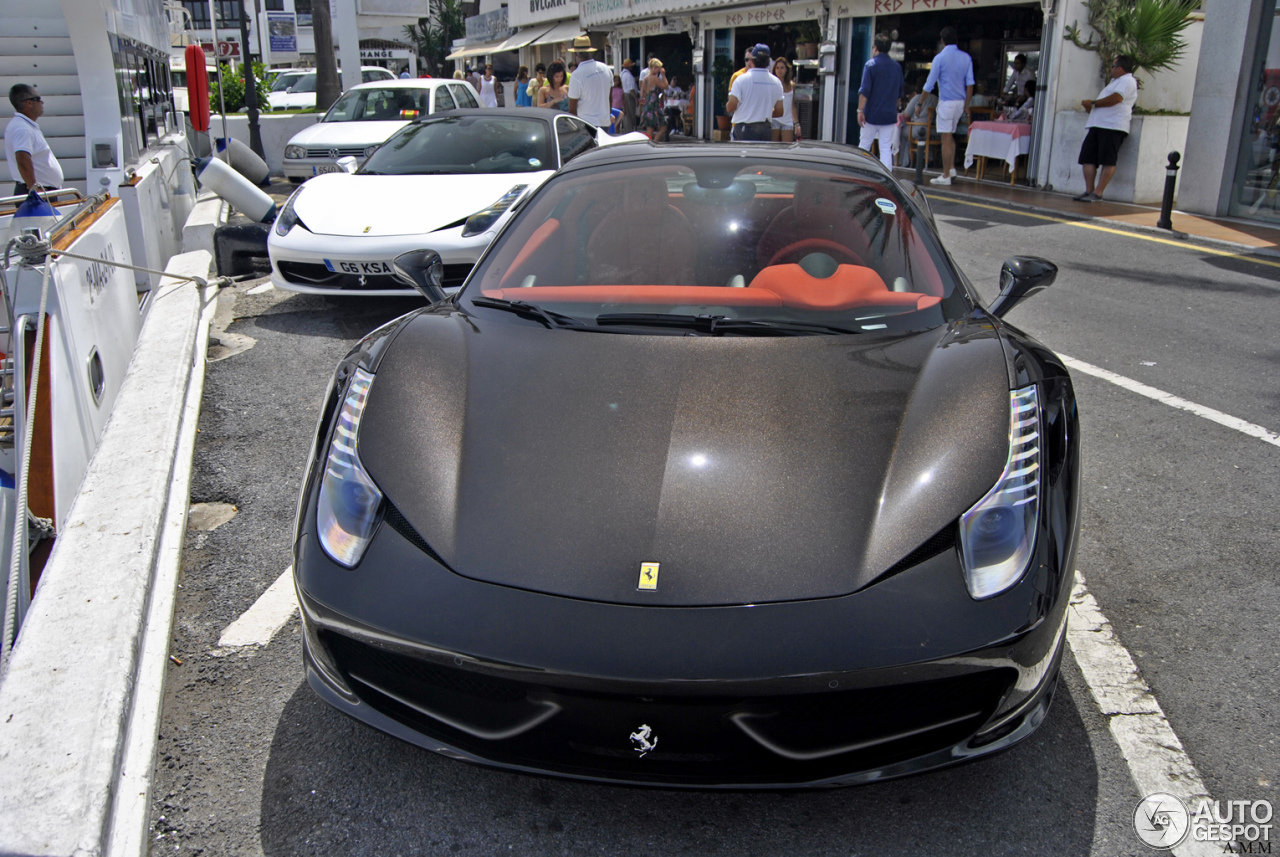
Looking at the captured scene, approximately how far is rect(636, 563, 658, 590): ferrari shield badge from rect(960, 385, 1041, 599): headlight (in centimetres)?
64

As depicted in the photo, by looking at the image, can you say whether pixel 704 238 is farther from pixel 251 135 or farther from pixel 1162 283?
pixel 251 135

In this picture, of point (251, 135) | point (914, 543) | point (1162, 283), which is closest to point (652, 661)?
point (914, 543)

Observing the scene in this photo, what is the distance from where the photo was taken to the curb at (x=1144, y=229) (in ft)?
30.2

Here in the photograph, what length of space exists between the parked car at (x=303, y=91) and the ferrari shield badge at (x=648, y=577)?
24890 millimetres

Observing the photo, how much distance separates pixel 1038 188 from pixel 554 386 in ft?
42.3

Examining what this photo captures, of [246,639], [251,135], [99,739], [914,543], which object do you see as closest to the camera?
[914,543]

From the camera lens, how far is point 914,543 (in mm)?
2090

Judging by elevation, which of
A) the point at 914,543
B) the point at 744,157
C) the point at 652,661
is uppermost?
the point at 744,157

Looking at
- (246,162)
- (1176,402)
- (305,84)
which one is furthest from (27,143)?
(305,84)

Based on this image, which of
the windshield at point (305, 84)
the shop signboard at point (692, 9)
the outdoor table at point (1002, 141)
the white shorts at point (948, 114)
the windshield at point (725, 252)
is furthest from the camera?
the windshield at point (305, 84)

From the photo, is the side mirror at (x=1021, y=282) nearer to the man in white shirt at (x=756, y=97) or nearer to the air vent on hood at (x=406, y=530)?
the air vent on hood at (x=406, y=530)

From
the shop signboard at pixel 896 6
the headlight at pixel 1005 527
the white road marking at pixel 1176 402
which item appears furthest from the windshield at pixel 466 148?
the shop signboard at pixel 896 6

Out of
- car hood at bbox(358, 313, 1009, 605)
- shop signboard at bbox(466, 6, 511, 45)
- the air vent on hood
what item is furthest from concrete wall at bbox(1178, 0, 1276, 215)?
shop signboard at bbox(466, 6, 511, 45)

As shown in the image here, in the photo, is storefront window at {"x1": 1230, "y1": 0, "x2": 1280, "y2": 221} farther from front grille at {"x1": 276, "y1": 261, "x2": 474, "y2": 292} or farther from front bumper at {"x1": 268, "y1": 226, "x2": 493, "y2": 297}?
front grille at {"x1": 276, "y1": 261, "x2": 474, "y2": 292}
